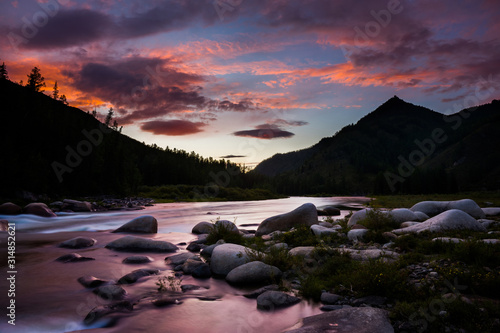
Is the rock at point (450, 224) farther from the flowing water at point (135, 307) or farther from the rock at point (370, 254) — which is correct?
the flowing water at point (135, 307)

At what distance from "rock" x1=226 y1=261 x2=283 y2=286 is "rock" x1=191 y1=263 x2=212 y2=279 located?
2.83 feet

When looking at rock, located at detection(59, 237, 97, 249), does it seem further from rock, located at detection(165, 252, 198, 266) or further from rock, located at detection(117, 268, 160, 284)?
rock, located at detection(117, 268, 160, 284)

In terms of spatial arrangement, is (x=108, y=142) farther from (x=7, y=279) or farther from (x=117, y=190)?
(x=7, y=279)

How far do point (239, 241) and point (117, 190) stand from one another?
6327 cm

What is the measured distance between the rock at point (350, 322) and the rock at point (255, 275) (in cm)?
269

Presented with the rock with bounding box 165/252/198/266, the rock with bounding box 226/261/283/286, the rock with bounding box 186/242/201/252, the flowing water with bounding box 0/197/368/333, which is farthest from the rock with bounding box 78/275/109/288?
the rock with bounding box 186/242/201/252

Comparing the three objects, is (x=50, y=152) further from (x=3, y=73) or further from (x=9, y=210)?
(x=9, y=210)

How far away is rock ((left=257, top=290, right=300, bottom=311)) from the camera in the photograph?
265 inches

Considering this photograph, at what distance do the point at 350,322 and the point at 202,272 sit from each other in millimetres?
5196

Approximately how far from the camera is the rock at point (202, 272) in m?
9.02

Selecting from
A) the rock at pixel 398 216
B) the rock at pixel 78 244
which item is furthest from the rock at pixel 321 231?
the rock at pixel 78 244

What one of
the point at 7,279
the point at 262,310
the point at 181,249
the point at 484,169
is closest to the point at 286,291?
the point at 262,310

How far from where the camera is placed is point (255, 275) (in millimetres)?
8398

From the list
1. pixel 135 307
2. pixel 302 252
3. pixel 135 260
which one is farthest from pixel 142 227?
pixel 135 307
